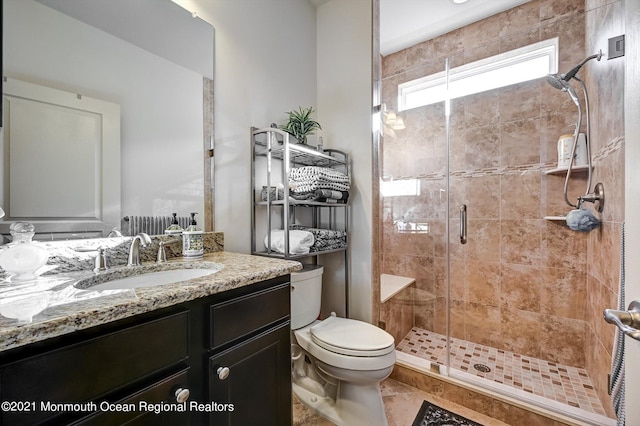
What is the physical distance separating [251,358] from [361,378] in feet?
2.11

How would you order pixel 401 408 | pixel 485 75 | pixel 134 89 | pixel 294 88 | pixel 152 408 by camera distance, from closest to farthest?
pixel 152 408 → pixel 134 89 → pixel 401 408 → pixel 294 88 → pixel 485 75

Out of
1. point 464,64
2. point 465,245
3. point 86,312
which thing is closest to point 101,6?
point 86,312

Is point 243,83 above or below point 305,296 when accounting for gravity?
above

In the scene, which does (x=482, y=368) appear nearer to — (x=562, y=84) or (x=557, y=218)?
(x=557, y=218)

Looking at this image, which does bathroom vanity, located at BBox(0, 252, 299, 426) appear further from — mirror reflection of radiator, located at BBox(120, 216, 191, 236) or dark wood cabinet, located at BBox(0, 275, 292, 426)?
mirror reflection of radiator, located at BBox(120, 216, 191, 236)

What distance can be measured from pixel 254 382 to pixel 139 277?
0.55 m

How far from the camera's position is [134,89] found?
113 cm

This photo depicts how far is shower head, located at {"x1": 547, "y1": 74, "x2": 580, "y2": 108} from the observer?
→ 167 cm

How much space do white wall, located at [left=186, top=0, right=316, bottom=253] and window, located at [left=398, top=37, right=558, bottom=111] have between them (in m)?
1.08

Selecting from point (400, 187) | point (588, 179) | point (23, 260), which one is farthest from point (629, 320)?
point (400, 187)

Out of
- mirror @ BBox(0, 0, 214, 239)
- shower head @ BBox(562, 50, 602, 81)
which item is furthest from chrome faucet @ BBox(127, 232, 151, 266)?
shower head @ BBox(562, 50, 602, 81)

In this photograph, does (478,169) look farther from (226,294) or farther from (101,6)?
(101,6)

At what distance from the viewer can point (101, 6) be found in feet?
3.43

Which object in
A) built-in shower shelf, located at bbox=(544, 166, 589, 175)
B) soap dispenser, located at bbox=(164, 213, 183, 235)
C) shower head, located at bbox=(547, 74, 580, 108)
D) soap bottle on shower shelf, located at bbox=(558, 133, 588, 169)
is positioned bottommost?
soap dispenser, located at bbox=(164, 213, 183, 235)
